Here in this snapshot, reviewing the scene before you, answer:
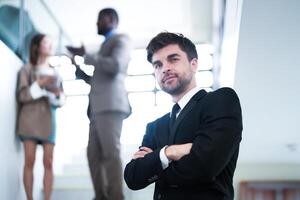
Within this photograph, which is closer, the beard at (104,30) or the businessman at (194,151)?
the businessman at (194,151)

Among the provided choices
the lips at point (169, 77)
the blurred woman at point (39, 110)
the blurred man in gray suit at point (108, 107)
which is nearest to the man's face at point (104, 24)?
the blurred man in gray suit at point (108, 107)

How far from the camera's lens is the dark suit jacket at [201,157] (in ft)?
3.32

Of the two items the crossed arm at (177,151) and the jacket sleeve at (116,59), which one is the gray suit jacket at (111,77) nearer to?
the jacket sleeve at (116,59)

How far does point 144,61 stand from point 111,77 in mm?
471

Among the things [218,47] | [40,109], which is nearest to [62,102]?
[40,109]

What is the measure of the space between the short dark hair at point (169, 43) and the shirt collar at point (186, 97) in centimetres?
13

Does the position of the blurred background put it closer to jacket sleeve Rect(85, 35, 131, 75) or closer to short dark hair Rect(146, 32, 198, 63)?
jacket sleeve Rect(85, 35, 131, 75)

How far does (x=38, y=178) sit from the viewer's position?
236 cm

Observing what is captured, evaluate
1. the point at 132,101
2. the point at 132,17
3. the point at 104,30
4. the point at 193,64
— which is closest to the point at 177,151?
the point at 193,64

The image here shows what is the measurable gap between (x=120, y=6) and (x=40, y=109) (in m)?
0.90

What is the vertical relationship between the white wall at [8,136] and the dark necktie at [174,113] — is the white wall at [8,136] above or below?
below

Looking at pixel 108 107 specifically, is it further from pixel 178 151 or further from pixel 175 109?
pixel 178 151

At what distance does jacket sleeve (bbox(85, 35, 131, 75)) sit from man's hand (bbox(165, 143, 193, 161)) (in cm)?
77

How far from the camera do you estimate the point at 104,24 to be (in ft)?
5.90
